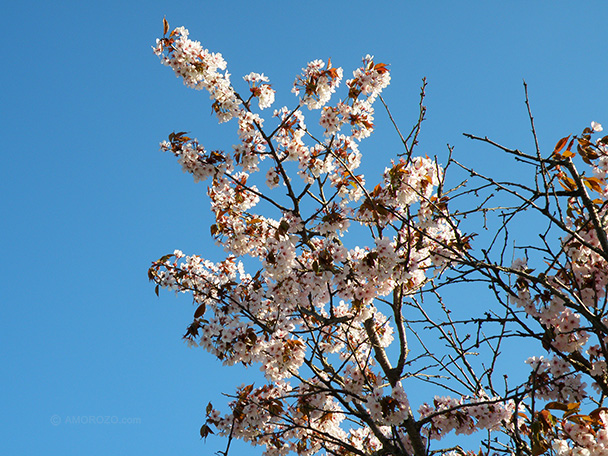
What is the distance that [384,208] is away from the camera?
4.07 m

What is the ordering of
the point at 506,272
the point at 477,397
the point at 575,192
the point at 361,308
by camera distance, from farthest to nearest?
1. the point at 361,308
2. the point at 477,397
3. the point at 506,272
4. the point at 575,192

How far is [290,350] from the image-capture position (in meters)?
4.47

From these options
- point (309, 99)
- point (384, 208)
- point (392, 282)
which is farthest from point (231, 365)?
point (309, 99)

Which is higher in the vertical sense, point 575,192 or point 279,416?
point 575,192

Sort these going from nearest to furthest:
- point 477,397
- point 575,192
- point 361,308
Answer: point 575,192, point 477,397, point 361,308

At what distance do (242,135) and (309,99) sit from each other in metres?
0.78

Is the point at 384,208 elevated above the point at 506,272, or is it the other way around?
the point at 384,208

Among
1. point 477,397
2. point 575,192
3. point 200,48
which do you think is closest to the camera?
point 575,192

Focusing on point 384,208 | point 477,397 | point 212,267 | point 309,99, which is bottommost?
point 477,397

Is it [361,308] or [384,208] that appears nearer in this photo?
[384,208]

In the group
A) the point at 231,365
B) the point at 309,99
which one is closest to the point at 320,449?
the point at 231,365

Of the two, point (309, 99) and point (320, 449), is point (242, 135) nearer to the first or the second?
point (309, 99)

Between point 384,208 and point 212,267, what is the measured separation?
7.96ft

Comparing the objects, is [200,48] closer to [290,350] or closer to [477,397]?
[290,350]
